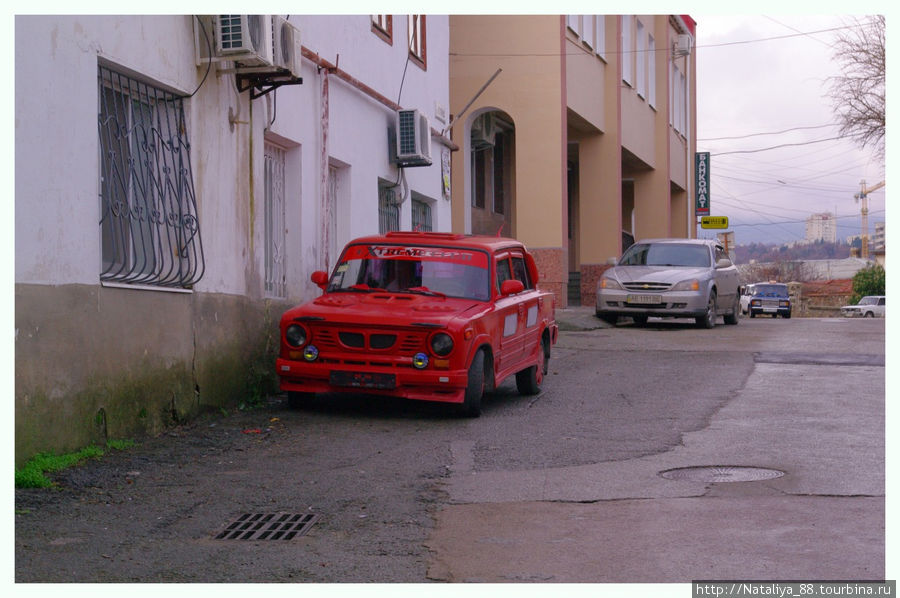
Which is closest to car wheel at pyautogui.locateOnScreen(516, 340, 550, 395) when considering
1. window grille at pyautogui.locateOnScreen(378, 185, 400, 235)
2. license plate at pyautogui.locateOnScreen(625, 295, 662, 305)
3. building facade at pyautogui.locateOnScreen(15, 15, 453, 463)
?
building facade at pyautogui.locateOnScreen(15, 15, 453, 463)

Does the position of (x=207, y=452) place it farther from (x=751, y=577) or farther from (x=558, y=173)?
(x=558, y=173)

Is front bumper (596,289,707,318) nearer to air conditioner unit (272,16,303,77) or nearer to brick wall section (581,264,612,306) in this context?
brick wall section (581,264,612,306)

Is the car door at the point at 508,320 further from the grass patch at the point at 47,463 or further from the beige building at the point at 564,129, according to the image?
the beige building at the point at 564,129

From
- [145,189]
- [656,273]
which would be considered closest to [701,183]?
[656,273]

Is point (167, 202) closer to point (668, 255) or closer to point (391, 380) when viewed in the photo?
point (391, 380)

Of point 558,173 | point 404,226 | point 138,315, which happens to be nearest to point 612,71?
point 558,173

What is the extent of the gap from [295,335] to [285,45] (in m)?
2.95

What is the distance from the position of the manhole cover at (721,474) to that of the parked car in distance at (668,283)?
13128 mm

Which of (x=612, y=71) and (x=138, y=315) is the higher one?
(x=612, y=71)

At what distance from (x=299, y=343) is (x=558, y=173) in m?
16.4

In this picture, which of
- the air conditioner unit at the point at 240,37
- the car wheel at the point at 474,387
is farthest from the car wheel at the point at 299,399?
the air conditioner unit at the point at 240,37

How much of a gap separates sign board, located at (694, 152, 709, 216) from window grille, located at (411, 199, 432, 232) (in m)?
27.9

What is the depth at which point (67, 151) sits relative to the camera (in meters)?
7.74

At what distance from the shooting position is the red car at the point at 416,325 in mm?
9695
